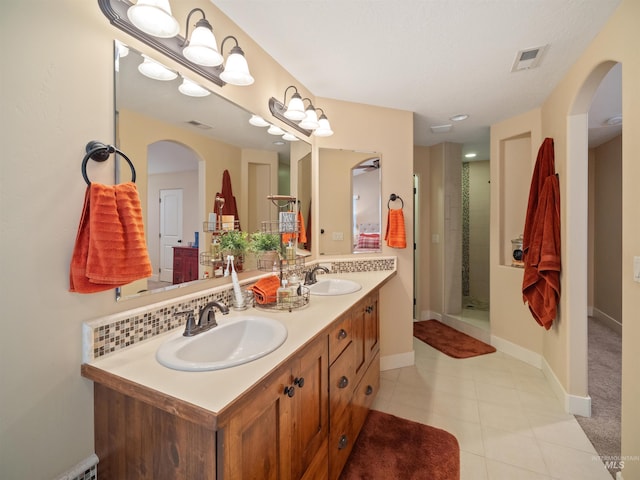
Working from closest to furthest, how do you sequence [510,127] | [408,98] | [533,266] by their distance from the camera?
[533,266] → [408,98] → [510,127]

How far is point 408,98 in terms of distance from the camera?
2.50 metres

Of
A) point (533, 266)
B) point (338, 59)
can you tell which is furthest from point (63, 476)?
point (533, 266)

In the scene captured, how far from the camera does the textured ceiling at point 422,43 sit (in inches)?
58.6

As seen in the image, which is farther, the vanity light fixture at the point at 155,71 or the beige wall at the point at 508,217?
the beige wall at the point at 508,217

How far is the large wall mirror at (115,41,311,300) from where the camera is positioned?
111 centimetres

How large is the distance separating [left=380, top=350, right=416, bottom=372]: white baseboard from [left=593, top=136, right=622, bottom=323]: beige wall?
2850 millimetres

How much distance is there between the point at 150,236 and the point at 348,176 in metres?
1.76

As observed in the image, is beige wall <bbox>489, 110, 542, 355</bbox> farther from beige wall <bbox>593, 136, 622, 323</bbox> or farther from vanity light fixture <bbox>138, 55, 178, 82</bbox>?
vanity light fixture <bbox>138, 55, 178, 82</bbox>


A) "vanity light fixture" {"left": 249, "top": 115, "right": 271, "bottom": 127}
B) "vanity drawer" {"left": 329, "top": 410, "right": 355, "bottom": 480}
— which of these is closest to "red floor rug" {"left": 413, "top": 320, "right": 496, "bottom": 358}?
"vanity drawer" {"left": 329, "top": 410, "right": 355, "bottom": 480}

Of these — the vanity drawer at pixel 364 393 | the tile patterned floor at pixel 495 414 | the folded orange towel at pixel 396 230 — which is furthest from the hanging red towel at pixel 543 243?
the vanity drawer at pixel 364 393

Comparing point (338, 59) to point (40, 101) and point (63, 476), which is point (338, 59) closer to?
point (40, 101)

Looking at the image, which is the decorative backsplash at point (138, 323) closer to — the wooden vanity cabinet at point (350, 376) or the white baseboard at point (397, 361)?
the wooden vanity cabinet at point (350, 376)

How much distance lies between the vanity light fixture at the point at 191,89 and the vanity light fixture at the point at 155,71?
0.18 feet

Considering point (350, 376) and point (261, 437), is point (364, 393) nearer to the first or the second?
point (350, 376)
